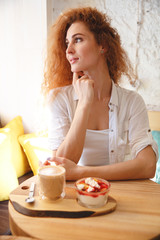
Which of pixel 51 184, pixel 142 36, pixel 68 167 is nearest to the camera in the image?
pixel 51 184

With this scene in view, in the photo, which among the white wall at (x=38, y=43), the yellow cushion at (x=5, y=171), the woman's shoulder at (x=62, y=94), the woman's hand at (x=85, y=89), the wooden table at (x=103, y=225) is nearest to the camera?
the wooden table at (x=103, y=225)

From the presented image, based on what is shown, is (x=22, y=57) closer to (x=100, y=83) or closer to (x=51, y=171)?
(x=100, y=83)

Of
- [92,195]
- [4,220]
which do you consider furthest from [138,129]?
[4,220]

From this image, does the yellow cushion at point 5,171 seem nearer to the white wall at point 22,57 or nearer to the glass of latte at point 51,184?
the white wall at point 22,57

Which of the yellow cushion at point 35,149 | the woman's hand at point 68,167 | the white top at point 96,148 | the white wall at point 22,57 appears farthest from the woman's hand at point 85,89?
the white wall at point 22,57

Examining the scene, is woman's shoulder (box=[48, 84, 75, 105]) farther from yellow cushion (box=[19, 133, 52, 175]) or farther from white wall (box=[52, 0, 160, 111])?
white wall (box=[52, 0, 160, 111])

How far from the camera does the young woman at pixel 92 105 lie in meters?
1.26

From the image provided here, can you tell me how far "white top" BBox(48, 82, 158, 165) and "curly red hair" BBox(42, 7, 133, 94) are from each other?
9.4 inches

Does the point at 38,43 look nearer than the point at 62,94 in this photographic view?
No

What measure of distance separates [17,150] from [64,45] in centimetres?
115

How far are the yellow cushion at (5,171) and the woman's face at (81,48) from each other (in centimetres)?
86

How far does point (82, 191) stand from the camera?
81 centimetres

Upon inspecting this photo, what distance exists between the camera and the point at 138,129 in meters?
1.37

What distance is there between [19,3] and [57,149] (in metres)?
1.78
